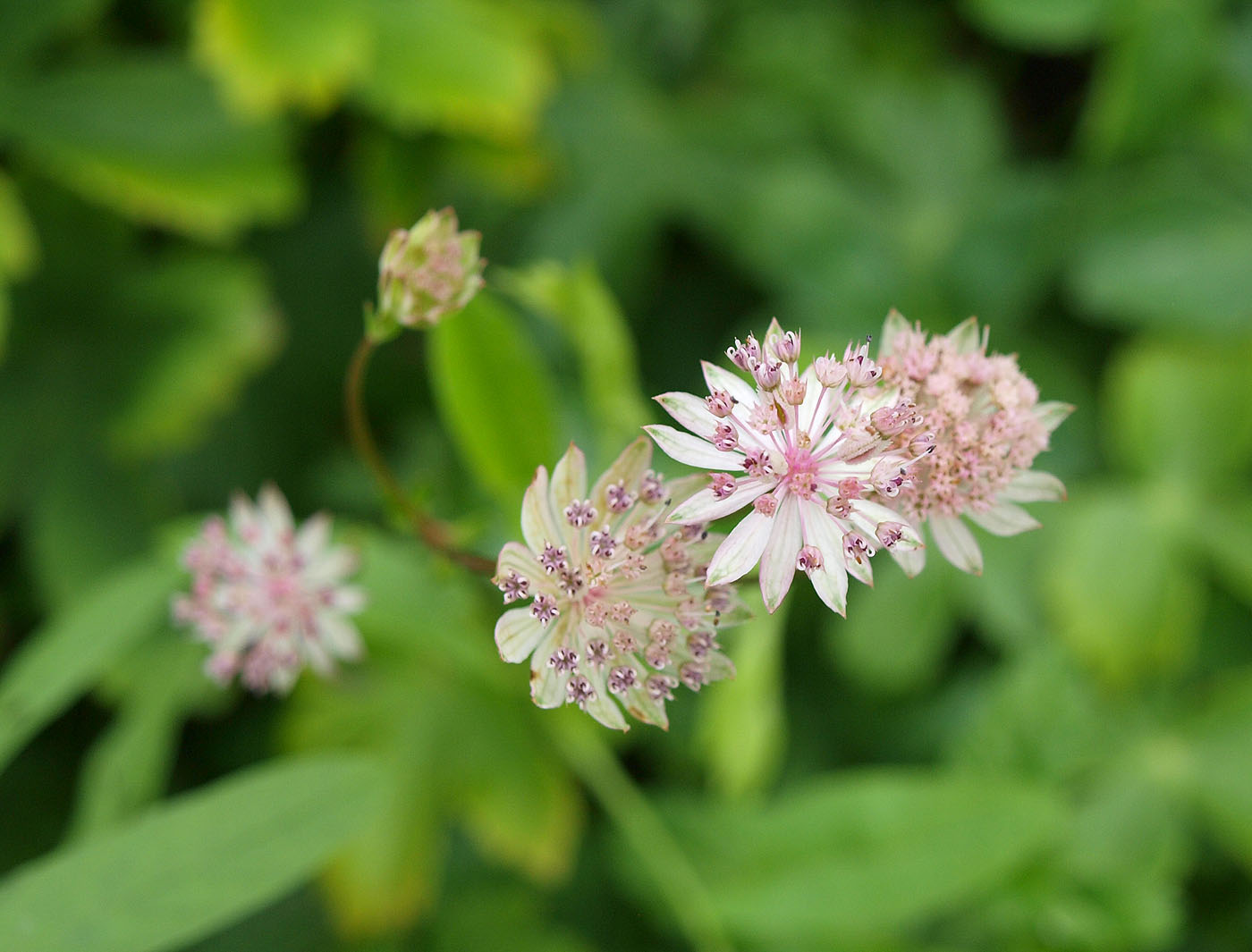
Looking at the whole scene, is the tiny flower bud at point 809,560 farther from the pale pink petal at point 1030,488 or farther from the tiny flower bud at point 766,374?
the pale pink petal at point 1030,488

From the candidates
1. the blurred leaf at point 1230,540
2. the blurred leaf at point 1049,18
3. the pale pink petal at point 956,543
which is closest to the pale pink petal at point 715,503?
the pale pink petal at point 956,543

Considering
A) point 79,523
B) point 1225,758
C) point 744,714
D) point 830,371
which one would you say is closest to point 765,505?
point 830,371

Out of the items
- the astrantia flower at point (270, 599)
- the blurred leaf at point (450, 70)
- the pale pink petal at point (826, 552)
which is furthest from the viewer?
the blurred leaf at point (450, 70)

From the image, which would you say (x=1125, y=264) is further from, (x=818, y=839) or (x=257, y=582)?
(x=257, y=582)

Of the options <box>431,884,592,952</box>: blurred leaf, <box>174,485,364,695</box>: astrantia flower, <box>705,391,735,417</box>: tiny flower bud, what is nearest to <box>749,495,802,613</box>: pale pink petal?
<box>705,391,735,417</box>: tiny flower bud

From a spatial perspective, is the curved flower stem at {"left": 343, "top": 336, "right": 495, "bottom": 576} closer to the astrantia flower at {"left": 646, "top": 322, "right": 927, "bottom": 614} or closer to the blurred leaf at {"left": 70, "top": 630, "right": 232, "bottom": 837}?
the astrantia flower at {"left": 646, "top": 322, "right": 927, "bottom": 614}

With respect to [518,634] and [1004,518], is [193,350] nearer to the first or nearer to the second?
[518,634]

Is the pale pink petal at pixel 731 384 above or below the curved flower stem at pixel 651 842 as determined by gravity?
above
